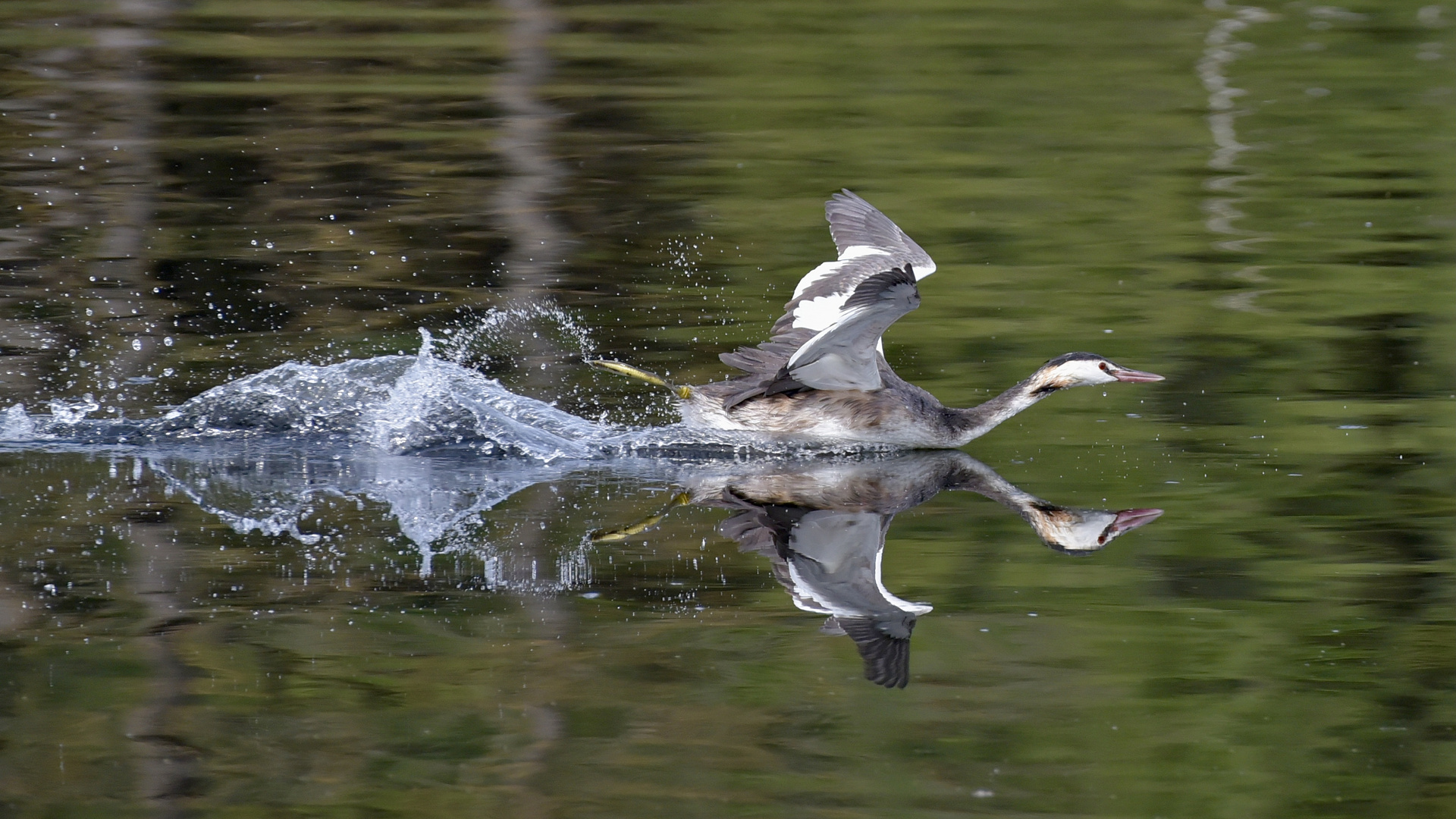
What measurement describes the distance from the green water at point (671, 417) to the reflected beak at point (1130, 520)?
0.09 m

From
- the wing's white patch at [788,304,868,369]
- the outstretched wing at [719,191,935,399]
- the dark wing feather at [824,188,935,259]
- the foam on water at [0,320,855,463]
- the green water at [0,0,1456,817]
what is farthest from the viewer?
the dark wing feather at [824,188,935,259]

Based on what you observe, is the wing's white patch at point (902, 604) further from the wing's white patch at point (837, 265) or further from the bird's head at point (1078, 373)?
the wing's white patch at point (837, 265)

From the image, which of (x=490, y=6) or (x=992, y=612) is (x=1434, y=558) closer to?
(x=992, y=612)

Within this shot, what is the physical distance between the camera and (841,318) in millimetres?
8266

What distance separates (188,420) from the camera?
29.7 ft

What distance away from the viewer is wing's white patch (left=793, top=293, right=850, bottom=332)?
30.9 ft

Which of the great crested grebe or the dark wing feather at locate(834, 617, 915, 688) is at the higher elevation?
the great crested grebe

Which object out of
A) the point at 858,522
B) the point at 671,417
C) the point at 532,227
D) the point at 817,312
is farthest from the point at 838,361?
the point at 532,227

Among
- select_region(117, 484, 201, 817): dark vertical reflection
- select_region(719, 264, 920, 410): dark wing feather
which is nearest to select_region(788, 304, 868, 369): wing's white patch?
select_region(719, 264, 920, 410): dark wing feather

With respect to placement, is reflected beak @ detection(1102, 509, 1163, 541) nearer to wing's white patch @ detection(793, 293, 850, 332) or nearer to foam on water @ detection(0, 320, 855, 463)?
foam on water @ detection(0, 320, 855, 463)

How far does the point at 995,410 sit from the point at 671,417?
65.6 inches

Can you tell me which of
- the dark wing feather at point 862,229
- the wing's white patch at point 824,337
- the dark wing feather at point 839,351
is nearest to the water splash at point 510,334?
the dark wing feather at point 839,351

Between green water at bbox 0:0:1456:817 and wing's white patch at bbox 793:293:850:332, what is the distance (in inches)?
36.1

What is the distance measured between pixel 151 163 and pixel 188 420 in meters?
→ 6.96
